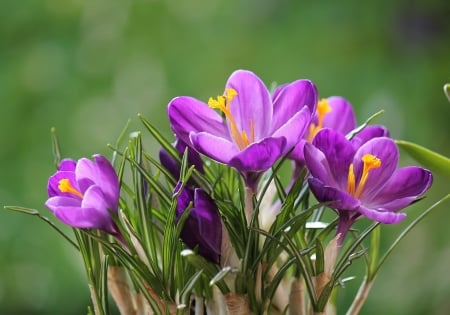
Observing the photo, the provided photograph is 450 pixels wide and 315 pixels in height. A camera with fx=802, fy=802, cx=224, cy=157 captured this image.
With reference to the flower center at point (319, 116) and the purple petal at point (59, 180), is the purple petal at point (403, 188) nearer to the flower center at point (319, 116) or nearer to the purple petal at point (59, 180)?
the flower center at point (319, 116)

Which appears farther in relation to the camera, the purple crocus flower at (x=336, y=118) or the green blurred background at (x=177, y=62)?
the green blurred background at (x=177, y=62)

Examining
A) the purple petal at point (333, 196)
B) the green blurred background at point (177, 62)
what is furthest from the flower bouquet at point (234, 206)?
the green blurred background at point (177, 62)

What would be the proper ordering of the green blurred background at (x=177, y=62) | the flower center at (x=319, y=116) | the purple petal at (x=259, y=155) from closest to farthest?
1. the purple petal at (x=259, y=155)
2. the flower center at (x=319, y=116)
3. the green blurred background at (x=177, y=62)

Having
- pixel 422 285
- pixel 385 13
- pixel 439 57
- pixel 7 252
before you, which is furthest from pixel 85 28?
pixel 422 285

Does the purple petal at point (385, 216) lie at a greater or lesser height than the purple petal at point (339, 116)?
lesser

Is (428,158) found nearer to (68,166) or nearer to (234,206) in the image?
(234,206)

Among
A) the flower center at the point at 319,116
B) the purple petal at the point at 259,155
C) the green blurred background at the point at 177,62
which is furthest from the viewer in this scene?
the green blurred background at the point at 177,62

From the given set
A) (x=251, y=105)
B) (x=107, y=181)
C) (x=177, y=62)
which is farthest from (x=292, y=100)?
(x=177, y=62)
